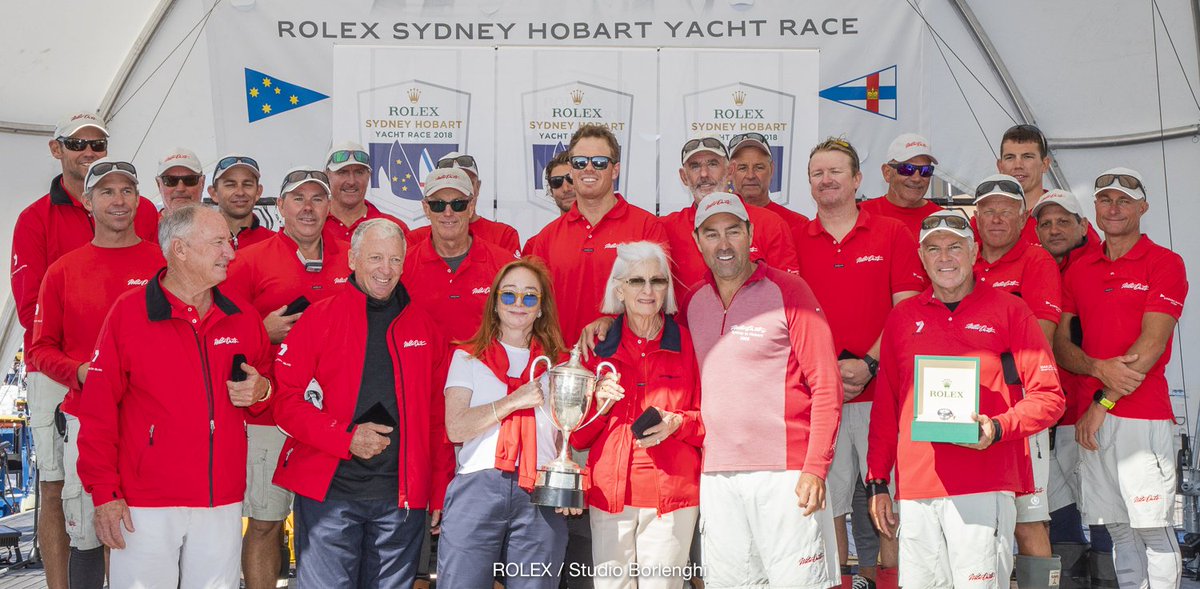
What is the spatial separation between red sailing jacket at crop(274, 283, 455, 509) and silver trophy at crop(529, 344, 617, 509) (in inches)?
20.8

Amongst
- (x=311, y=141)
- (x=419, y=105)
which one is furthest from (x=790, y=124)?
(x=311, y=141)

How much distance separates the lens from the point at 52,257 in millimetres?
5180

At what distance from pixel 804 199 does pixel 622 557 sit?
3842mm

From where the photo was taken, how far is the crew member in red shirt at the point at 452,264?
4.82m

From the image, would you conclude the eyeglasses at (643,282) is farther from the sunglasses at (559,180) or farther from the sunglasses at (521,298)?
the sunglasses at (559,180)

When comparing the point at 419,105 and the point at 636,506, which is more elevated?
the point at 419,105

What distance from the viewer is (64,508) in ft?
15.7

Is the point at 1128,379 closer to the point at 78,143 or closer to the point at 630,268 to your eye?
the point at 630,268

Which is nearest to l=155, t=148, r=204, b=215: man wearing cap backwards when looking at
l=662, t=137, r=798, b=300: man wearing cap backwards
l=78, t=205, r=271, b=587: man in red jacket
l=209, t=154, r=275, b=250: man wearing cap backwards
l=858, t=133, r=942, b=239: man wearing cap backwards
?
l=209, t=154, r=275, b=250: man wearing cap backwards

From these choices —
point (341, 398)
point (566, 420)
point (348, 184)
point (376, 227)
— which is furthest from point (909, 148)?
point (341, 398)

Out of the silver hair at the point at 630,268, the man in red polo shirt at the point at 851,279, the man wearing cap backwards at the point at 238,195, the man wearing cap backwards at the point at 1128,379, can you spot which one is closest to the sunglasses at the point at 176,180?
the man wearing cap backwards at the point at 238,195

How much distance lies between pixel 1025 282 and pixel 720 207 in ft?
5.82

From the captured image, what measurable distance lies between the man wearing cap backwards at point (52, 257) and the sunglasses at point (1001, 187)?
13.9ft

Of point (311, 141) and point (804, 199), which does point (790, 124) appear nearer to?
point (804, 199)
